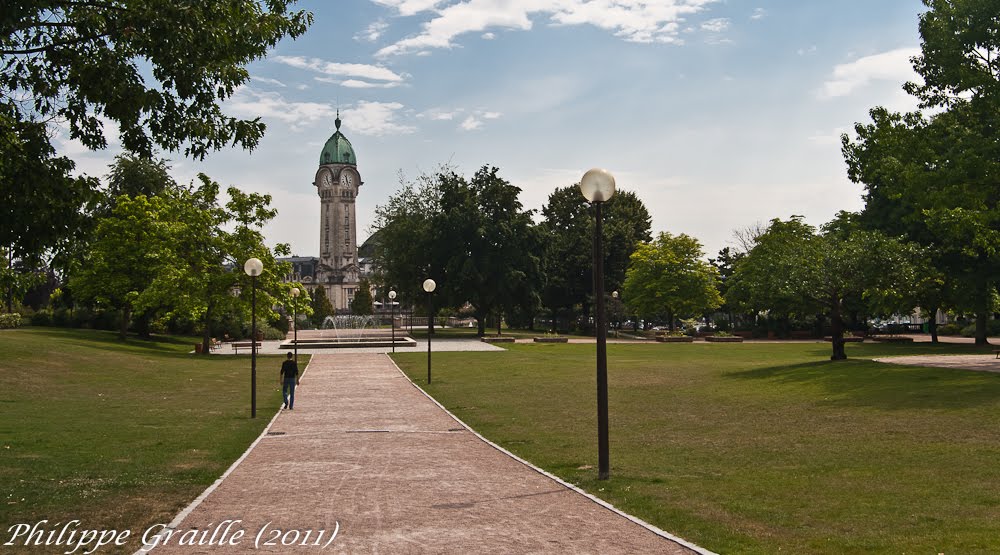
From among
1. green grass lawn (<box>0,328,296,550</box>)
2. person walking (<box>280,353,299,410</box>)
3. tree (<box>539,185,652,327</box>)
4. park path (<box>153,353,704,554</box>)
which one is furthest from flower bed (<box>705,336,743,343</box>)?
park path (<box>153,353,704,554</box>)

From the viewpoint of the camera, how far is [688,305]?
74.2 meters

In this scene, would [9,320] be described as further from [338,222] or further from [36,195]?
[338,222]

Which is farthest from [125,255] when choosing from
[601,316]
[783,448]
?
[783,448]

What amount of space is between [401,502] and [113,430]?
32.1ft

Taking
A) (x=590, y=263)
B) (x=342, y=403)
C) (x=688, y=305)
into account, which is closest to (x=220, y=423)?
(x=342, y=403)

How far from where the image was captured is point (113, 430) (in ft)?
56.7

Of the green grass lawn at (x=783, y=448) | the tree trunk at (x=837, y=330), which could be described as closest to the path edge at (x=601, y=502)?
the green grass lawn at (x=783, y=448)

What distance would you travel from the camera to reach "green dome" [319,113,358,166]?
174 m

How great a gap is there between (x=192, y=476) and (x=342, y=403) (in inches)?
432

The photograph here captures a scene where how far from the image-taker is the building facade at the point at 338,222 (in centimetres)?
17188

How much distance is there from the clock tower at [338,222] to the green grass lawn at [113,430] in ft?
446

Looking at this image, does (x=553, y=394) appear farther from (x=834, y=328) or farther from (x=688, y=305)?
(x=688, y=305)

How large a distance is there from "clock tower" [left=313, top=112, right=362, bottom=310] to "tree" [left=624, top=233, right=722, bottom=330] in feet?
344

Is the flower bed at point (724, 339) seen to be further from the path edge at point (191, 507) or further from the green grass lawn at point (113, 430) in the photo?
the path edge at point (191, 507)
